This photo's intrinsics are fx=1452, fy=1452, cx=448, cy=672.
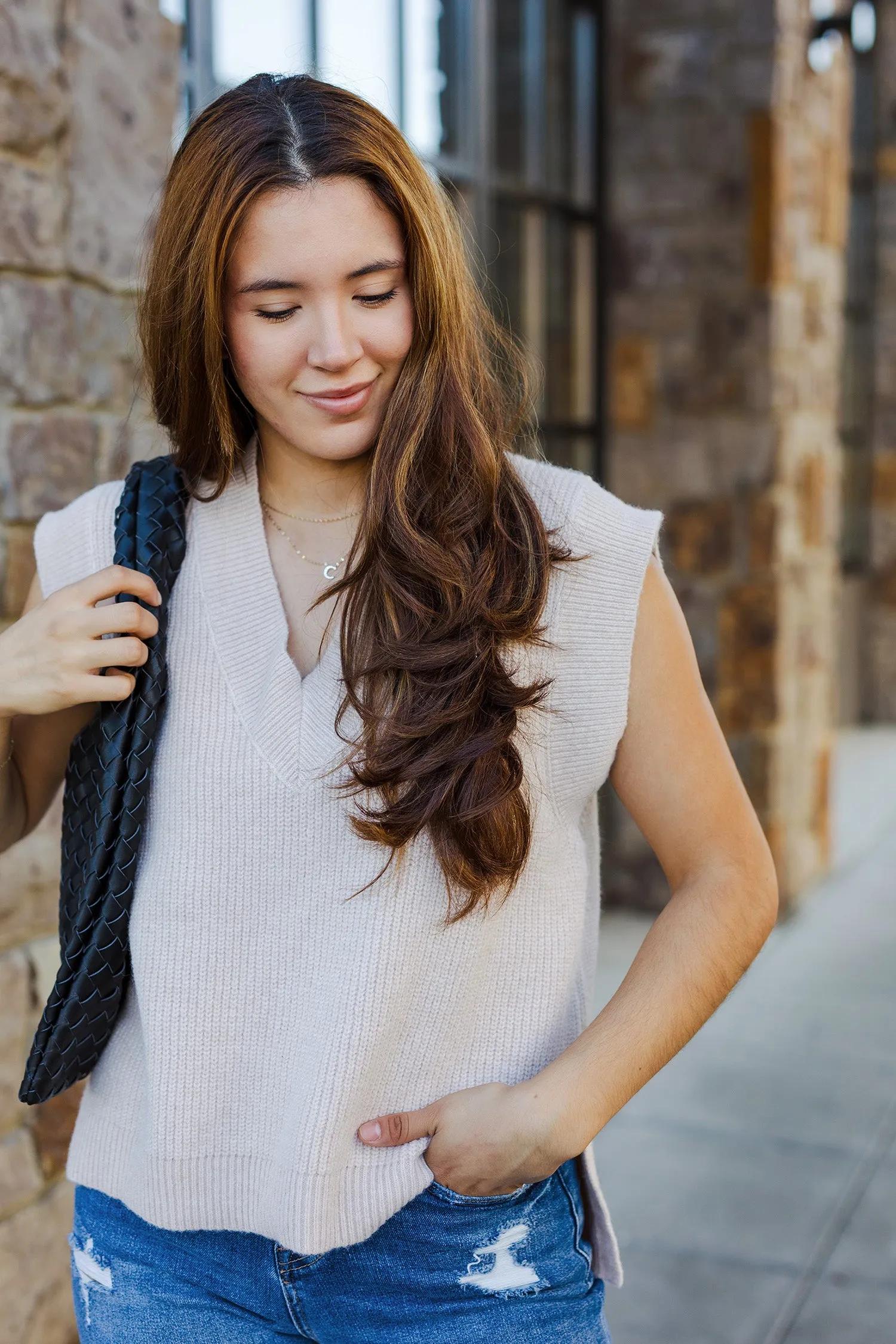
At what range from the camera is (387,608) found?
4.56 ft

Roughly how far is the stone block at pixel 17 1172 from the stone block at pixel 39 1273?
0.02 m

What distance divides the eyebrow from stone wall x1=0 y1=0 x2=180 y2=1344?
78 cm

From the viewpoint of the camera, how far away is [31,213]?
2.08 meters

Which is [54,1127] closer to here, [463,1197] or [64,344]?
[463,1197]

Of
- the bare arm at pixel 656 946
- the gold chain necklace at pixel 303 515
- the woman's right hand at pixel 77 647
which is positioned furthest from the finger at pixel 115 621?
the bare arm at pixel 656 946

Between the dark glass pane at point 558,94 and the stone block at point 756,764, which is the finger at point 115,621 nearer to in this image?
the stone block at point 756,764

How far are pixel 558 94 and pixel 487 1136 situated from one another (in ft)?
14.2

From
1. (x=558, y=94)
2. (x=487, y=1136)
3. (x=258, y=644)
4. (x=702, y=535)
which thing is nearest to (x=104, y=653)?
(x=258, y=644)

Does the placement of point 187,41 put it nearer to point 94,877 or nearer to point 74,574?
point 74,574

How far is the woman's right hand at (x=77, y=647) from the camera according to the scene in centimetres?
138

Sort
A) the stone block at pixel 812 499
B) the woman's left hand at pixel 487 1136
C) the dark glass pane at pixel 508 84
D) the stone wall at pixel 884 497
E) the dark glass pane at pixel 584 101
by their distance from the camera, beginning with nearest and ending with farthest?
the woman's left hand at pixel 487 1136
the dark glass pane at pixel 508 84
the dark glass pane at pixel 584 101
the stone block at pixel 812 499
the stone wall at pixel 884 497

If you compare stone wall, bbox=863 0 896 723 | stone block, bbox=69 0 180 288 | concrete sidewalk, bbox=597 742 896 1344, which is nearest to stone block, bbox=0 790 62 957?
stone block, bbox=69 0 180 288

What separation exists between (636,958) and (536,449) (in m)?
0.58

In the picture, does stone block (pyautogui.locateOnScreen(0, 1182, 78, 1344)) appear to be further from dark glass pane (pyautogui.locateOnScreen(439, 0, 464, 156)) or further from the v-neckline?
dark glass pane (pyautogui.locateOnScreen(439, 0, 464, 156))
